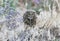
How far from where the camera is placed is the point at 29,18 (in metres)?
1.46

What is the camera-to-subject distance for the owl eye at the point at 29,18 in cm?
146

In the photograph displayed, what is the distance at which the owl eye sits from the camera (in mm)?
1462

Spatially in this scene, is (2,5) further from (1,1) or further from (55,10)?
(55,10)

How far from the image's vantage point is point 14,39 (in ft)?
4.69

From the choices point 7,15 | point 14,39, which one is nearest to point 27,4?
point 7,15

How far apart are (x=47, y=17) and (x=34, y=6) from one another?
14 centimetres

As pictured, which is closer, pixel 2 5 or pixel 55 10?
pixel 2 5

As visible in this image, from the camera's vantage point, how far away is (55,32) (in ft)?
4.92

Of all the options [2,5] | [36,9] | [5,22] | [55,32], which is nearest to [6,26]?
[5,22]

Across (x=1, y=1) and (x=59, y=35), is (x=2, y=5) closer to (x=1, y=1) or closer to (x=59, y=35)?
(x=1, y=1)

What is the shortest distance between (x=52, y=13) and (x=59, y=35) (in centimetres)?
19

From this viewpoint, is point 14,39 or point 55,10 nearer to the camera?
point 14,39

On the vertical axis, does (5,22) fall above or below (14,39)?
above

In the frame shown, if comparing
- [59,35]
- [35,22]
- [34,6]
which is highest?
[34,6]
